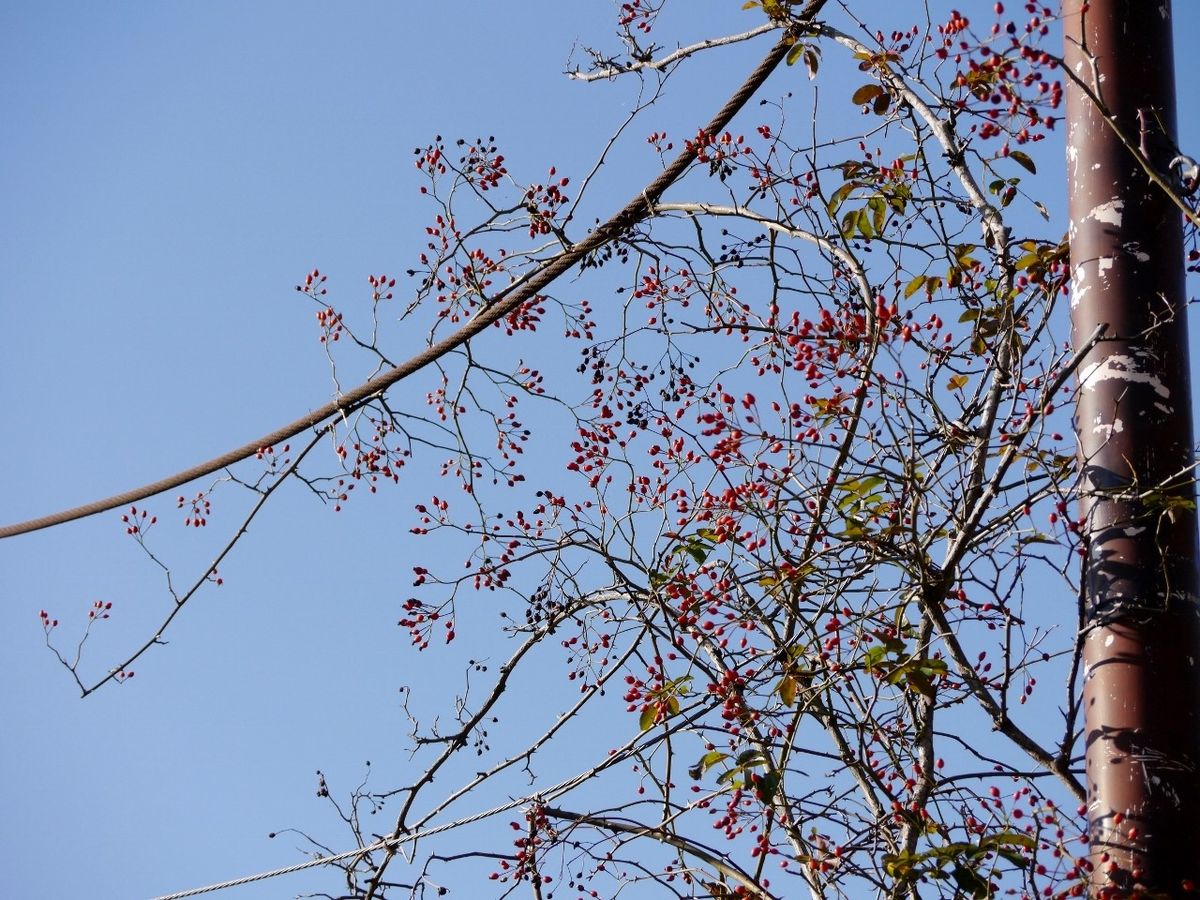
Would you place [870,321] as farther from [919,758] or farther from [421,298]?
[421,298]

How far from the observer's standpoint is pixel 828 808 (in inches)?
105

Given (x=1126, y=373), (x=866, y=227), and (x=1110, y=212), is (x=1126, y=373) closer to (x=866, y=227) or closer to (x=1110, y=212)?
(x=1110, y=212)

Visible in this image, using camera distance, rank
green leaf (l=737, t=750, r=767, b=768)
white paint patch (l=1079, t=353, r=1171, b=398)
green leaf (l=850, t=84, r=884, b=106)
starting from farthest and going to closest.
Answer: green leaf (l=850, t=84, r=884, b=106), green leaf (l=737, t=750, r=767, b=768), white paint patch (l=1079, t=353, r=1171, b=398)

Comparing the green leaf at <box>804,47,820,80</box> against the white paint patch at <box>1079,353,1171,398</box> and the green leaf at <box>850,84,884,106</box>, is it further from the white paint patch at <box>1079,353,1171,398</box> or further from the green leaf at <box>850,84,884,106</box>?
the white paint patch at <box>1079,353,1171,398</box>

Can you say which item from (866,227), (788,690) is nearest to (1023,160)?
(866,227)

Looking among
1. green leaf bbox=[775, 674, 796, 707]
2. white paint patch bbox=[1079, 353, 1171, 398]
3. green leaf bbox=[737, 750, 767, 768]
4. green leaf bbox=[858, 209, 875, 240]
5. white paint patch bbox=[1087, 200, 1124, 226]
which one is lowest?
green leaf bbox=[737, 750, 767, 768]

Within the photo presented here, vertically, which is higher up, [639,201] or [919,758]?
[639,201]

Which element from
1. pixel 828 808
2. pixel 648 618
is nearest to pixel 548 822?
pixel 648 618

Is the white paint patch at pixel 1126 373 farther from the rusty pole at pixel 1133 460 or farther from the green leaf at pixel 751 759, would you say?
the green leaf at pixel 751 759

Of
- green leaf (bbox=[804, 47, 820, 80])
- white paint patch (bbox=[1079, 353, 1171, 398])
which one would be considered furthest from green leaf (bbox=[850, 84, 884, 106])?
white paint patch (bbox=[1079, 353, 1171, 398])

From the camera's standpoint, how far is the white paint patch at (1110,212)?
2.06 m

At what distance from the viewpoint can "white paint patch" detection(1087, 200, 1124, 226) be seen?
2059 millimetres

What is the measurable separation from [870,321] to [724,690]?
2.99ft

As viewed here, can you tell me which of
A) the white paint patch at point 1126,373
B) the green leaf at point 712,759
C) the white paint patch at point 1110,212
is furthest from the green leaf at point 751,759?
the white paint patch at point 1110,212
